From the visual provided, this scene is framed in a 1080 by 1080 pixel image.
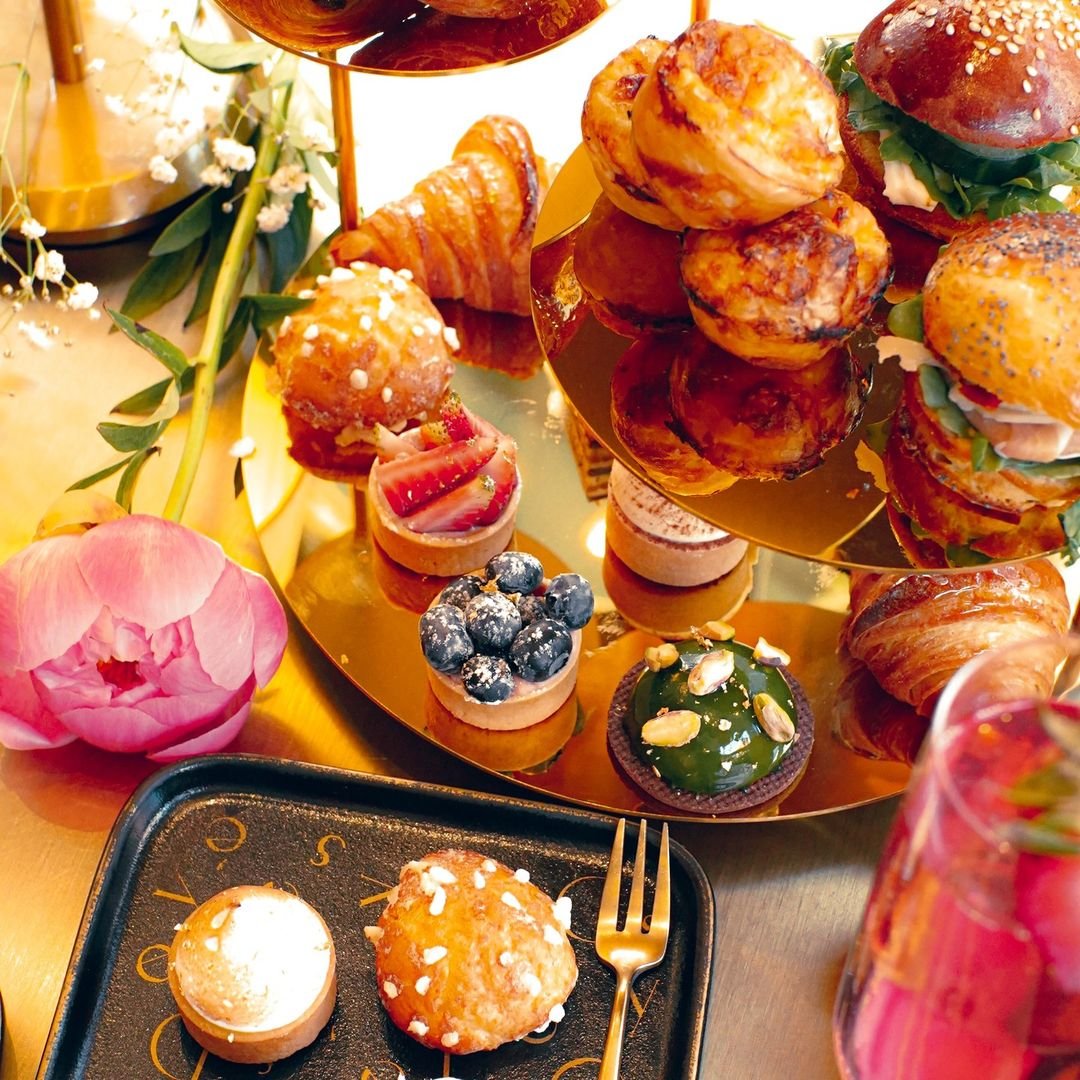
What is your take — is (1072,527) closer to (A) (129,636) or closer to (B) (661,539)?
(B) (661,539)

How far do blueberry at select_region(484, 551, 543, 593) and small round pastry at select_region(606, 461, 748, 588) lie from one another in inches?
5.5

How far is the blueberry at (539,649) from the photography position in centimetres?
115

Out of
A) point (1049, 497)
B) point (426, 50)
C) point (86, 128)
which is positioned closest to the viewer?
point (1049, 497)

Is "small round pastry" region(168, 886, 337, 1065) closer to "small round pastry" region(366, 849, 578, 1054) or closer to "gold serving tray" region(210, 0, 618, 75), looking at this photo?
"small round pastry" region(366, 849, 578, 1054)

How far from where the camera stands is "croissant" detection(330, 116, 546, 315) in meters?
1.49

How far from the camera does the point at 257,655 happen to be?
1196mm

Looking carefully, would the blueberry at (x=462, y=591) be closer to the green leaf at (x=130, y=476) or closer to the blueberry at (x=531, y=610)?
the blueberry at (x=531, y=610)

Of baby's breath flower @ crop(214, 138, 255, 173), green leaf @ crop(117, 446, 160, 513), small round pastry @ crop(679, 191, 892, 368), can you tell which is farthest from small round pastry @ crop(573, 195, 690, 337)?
baby's breath flower @ crop(214, 138, 255, 173)

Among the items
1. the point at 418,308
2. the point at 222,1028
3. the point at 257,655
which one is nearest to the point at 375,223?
the point at 418,308

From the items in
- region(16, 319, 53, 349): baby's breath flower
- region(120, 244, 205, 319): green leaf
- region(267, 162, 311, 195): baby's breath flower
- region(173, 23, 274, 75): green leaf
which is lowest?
region(120, 244, 205, 319): green leaf

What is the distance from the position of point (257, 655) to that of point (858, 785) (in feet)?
1.68

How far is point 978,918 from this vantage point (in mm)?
524

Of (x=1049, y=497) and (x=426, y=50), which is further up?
(x=426, y=50)

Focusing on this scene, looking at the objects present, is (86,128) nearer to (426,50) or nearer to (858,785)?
(426,50)
